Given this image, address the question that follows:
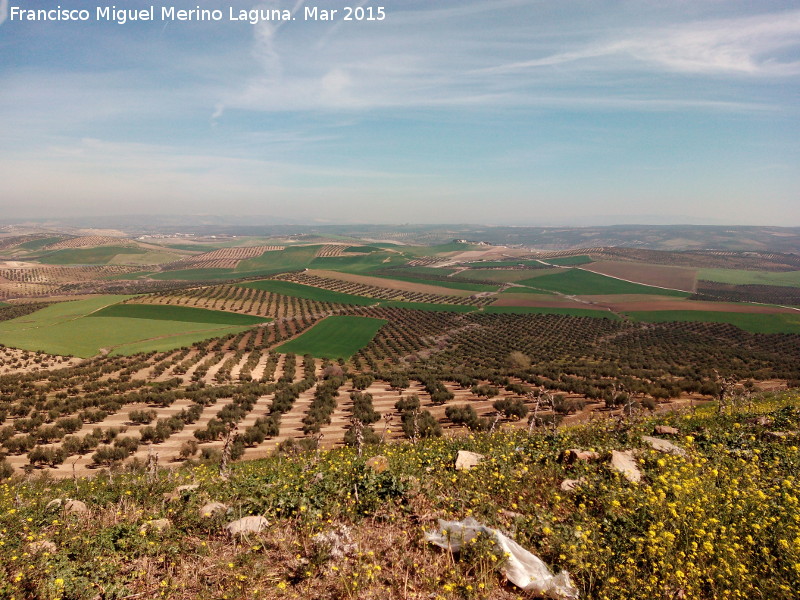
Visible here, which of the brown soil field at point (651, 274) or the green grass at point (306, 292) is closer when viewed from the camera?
the green grass at point (306, 292)

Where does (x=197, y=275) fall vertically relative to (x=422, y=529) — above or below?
below

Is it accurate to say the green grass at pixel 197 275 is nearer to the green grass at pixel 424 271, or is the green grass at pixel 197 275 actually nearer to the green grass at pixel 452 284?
the green grass at pixel 452 284

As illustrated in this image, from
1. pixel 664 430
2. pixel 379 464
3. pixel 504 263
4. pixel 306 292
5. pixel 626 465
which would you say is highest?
pixel 504 263

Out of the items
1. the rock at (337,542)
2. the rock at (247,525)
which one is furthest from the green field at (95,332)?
the rock at (337,542)

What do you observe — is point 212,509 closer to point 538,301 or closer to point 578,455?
point 578,455

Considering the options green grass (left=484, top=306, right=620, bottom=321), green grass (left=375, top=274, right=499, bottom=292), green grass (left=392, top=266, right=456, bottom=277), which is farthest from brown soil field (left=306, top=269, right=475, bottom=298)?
green grass (left=392, top=266, right=456, bottom=277)

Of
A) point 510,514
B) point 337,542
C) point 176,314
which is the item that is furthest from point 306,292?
point 337,542
